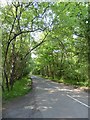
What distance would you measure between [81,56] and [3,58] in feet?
36.9

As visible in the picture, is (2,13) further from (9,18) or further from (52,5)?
(52,5)

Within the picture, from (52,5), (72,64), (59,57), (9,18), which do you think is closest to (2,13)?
(9,18)

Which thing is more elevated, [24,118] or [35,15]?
[35,15]

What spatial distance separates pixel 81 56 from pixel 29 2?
12632mm

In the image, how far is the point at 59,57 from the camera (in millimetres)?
56250

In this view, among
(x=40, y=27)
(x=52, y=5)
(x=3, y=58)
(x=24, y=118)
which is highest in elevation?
(x=52, y=5)

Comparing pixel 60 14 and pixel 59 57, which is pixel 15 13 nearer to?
pixel 60 14

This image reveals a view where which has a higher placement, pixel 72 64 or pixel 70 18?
pixel 70 18

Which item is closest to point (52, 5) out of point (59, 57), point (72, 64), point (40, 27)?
point (40, 27)

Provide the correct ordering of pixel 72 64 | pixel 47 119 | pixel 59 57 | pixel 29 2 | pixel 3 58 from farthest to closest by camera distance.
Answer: pixel 59 57
pixel 72 64
pixel 3 58
pixel 29 2
pixel 47 119

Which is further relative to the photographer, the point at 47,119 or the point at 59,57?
the point at 59,57

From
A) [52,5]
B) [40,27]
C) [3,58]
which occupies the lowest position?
[3,58]

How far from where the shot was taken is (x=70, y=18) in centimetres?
2008

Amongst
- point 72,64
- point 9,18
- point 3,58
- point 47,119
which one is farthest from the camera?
point 72,64
